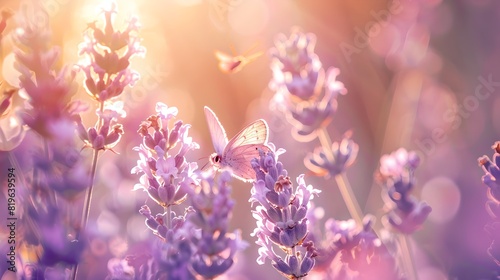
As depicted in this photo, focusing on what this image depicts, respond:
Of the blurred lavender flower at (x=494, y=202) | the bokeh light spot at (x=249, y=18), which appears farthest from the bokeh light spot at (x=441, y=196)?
the bokeh light spot at (x=249, y=18)

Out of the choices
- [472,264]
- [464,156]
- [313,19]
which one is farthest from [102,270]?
[313,19]

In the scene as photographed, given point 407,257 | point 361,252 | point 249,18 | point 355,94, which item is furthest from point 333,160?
point 249,18

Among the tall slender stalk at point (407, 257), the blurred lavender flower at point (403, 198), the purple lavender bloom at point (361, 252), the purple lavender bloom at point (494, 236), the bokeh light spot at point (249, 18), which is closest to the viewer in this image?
the purple lavender bloom at point (494, 236)

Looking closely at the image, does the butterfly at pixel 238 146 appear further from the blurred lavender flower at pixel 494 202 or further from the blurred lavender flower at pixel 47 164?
the blurred lavender flower at pixel 494 202

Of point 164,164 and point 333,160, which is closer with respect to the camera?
point 164,164

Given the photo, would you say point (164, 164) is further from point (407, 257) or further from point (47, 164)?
point (407, 257)

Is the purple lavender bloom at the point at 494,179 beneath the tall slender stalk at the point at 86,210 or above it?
above
